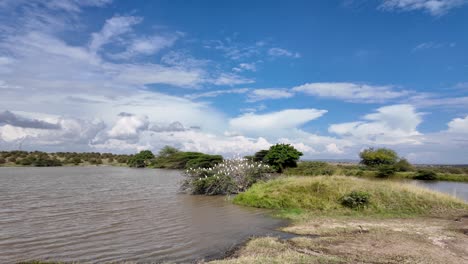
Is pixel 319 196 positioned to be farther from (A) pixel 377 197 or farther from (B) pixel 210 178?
(B) pixel 210 178

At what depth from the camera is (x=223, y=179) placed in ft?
79.5

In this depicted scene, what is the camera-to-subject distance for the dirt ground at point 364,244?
8.79 m

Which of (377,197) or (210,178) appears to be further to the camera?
(210,178)

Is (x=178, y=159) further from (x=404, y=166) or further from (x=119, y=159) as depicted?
(x=404, y=166)

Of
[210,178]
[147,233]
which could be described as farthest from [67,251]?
[210,178]

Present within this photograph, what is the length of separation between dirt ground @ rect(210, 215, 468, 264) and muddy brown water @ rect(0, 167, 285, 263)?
1418mm

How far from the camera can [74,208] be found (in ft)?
56.5

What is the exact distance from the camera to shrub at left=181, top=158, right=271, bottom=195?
2431 centimetres

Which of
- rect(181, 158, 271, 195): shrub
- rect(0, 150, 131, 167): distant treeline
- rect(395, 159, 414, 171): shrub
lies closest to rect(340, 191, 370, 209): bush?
rect(181, 158, 271, 195): shrub

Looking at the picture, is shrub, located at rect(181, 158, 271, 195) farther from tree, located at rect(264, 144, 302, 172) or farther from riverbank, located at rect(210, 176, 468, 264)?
tree, located at rect(264, 144, 302, 172)

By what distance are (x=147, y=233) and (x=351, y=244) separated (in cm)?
684

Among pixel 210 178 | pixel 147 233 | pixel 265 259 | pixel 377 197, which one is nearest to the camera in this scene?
pixel 265 259

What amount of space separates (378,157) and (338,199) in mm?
45554

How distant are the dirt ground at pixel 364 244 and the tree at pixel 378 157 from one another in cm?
4727
